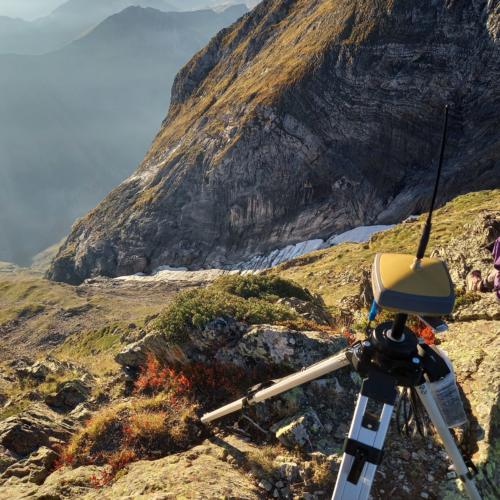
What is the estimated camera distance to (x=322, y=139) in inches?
2657

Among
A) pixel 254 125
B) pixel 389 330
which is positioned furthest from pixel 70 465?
pixel 254 125

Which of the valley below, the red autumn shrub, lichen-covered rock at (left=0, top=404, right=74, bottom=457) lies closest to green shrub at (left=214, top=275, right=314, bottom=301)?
the valley below

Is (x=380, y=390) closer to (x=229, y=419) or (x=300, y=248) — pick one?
(x=229, y=419)

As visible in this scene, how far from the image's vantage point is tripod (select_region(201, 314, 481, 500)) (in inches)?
108

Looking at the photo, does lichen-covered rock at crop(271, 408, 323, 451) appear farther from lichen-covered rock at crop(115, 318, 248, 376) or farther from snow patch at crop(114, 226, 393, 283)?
snow patch at crop(114, 226, 393, 283)

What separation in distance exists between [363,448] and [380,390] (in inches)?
17.4

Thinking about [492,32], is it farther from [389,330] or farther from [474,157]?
[389,330]

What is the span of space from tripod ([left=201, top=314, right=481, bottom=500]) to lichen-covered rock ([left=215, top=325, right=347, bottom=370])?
154 inches

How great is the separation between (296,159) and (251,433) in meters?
66.2

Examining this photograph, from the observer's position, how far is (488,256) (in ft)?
34.7

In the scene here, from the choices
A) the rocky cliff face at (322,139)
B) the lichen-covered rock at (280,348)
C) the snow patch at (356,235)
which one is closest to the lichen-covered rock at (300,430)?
the lichen-covered rock at (280,348)

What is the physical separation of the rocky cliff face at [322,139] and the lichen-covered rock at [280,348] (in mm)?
53605

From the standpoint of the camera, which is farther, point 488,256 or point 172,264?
point 172,264

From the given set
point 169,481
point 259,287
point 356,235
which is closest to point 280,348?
point 169,481
